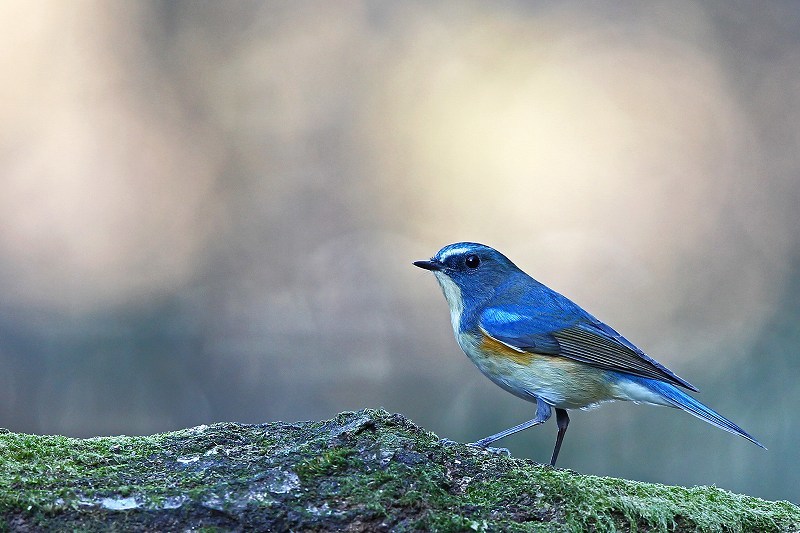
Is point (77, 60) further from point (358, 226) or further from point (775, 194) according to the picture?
point (775, 194)

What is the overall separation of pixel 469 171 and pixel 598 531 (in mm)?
6068

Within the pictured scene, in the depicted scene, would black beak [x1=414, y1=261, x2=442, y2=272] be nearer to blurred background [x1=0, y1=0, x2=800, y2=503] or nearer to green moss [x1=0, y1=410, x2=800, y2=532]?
green moss [x1=0, y1=410, x2=800, y2=532]

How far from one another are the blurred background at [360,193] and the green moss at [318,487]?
4.67 m

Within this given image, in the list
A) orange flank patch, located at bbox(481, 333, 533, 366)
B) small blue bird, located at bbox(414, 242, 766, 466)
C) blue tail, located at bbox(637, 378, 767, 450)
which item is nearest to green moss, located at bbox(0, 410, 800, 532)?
blue tail, located at bbox(637, 378, 767, 450)

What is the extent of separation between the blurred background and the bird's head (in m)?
3.16

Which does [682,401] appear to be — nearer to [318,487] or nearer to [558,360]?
[558,360]

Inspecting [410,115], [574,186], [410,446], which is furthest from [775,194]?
[410,446]

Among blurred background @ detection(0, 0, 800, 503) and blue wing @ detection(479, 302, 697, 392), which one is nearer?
blue wing @ detection(479, 302, 697, 392)

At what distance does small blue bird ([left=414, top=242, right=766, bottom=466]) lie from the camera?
4.13 meters

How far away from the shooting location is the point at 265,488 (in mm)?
2660

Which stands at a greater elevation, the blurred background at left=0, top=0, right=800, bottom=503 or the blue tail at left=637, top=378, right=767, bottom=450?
the blurred background at left=0, top=0, right=800, bottom=503

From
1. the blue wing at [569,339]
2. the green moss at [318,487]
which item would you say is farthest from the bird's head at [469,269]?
the green moss at [318,487]

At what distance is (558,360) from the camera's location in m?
4.18

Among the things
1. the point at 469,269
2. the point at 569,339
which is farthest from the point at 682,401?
the point at 469,269
